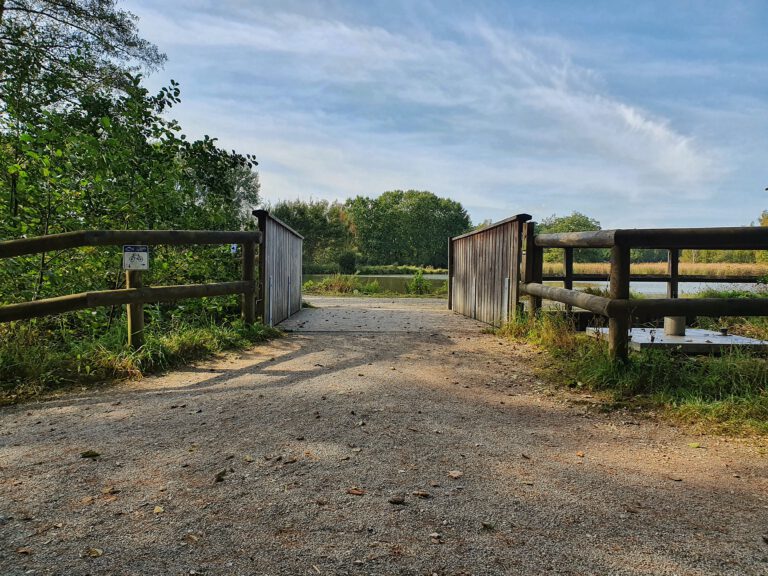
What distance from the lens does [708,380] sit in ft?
13.1

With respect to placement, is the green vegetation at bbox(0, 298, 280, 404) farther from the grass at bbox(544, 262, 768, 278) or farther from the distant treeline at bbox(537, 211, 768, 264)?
the grass at bbox(544, 262, 768, 278)

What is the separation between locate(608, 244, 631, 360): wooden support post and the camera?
4.43 metres

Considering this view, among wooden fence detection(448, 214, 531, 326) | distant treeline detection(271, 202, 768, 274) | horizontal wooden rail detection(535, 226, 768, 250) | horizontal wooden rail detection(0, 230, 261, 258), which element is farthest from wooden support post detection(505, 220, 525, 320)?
distant treeline detection(271, 202, 768, 274)

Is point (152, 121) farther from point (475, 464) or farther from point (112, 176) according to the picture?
point (475, 464)

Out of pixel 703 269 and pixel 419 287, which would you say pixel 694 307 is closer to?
pixel 703 269

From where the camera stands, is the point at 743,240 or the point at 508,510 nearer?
the point at 508,510

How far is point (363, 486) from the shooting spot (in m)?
2.38

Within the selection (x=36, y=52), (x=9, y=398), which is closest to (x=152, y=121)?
(x=36, y=52)

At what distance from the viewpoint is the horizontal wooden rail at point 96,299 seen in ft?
13.8

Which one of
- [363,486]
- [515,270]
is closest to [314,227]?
[515,270]

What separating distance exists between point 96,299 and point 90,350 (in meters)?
0.57

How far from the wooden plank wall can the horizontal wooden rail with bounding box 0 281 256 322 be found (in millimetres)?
4309

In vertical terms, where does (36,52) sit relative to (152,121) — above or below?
above

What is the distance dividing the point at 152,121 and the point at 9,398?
4348 millimetres
